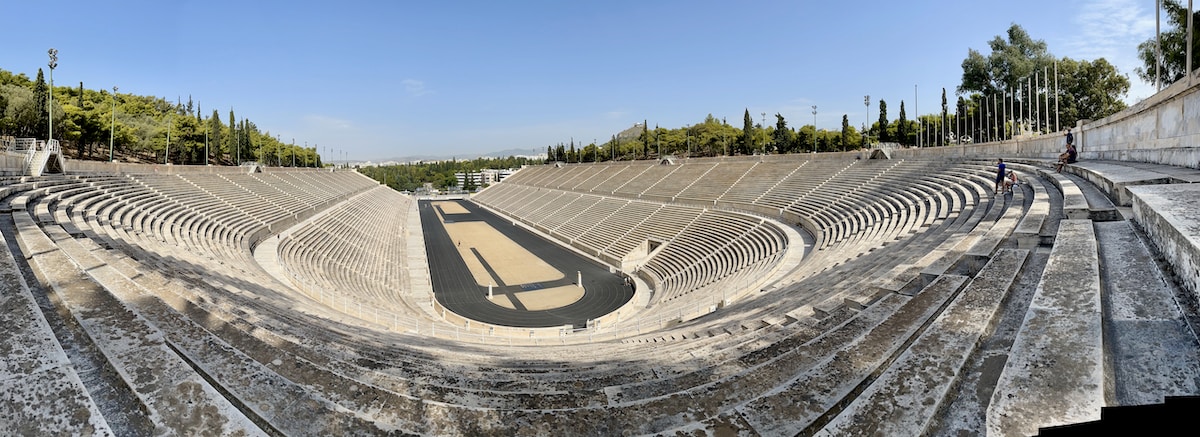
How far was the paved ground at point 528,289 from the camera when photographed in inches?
735

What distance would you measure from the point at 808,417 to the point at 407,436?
6.50 feet

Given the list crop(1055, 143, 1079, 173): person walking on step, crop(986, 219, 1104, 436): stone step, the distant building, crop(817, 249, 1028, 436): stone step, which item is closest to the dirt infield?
crop(1055, 143, 1079, 173): person walking on step

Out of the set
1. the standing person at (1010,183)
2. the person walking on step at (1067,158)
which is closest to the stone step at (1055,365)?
the standing person at (1010,183)

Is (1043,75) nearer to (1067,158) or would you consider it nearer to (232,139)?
(1067,158)

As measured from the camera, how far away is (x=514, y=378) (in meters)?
3.79

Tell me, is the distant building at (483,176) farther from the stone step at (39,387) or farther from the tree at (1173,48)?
the stone step at (39,387)

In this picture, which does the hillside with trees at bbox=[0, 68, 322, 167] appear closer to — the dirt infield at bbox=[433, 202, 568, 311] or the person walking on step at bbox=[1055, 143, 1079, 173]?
the dirt infield at bbox=[433, 202, 568, 311]

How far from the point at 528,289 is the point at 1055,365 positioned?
2142 centimetres

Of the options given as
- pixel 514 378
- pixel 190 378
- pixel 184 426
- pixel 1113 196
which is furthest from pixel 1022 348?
pixel 1113 196

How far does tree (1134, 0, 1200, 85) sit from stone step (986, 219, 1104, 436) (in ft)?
87.9

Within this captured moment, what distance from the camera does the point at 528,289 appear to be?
2303cm

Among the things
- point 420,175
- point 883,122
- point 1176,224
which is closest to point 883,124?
point 883,122

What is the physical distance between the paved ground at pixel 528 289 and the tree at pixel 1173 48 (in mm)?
23807

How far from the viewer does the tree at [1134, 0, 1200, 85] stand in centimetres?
2426
